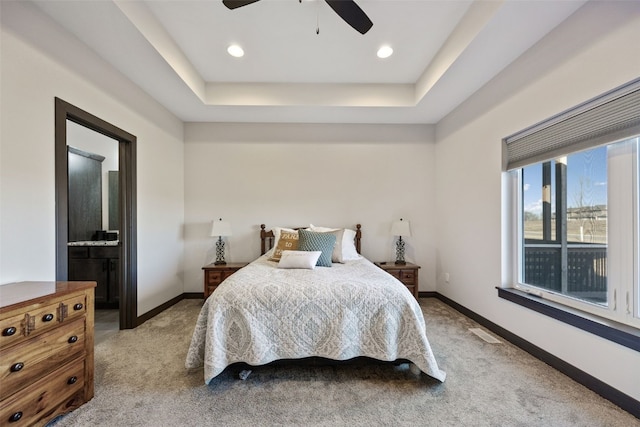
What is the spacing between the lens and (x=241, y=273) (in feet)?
7.62

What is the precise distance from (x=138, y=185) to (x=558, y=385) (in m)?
4.27

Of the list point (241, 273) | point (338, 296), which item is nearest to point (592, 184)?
point (338, 296)

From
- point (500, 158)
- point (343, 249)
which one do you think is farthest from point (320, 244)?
point (500, 158)

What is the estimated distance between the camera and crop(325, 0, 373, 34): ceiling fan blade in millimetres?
1656

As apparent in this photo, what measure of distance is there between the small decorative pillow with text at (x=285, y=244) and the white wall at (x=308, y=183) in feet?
2.14

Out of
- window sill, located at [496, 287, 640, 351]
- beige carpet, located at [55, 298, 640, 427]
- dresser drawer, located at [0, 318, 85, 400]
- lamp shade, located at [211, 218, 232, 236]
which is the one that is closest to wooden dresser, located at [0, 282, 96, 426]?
dresser drawer, located at [0, 318, 85, 400]

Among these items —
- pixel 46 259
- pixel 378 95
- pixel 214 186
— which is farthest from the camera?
pixel 214 186

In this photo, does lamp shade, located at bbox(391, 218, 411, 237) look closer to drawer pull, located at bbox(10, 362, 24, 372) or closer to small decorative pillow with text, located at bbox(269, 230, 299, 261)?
small decorative pillow with text, located at bbox(269, 230, 299, 261)

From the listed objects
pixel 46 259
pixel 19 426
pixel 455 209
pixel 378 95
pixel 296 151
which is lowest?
pixel 19 426

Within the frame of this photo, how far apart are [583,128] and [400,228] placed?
2106 mm

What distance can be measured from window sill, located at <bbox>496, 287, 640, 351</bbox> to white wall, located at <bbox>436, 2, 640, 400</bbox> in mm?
60

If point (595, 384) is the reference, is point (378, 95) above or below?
above

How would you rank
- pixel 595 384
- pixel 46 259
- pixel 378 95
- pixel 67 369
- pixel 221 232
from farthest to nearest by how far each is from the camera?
pixel 221 232
pixel 378 95
pixel 46 259
pixel 595 384
pixel 67 369

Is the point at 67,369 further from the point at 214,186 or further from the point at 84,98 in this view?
the point at 214,186
